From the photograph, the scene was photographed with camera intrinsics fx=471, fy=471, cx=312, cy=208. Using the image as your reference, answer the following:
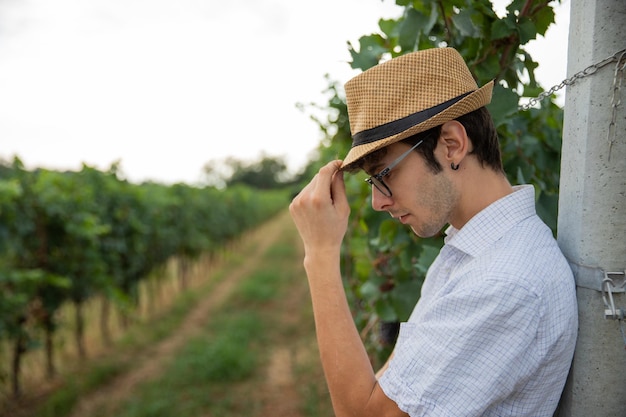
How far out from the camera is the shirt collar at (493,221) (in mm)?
1178

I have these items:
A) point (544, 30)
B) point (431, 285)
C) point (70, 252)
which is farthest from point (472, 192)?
point (70, 252)

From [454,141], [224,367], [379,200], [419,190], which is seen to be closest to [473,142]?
[454,141]

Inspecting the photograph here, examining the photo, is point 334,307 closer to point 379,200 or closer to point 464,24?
point 379,200

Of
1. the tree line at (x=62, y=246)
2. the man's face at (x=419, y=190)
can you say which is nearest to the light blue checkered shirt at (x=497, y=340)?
the man's face at (x=419, y=190)

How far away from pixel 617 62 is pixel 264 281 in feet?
37.4

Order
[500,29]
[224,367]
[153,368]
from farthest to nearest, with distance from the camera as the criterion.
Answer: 1. [153,368]
2. [224,367]
3. [500,29]

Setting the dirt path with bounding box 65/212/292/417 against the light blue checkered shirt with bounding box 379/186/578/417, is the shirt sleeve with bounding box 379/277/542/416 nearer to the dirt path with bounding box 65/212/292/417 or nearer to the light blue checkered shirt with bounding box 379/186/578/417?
the light blue checkered shirt with bounding box 379/186/578/417

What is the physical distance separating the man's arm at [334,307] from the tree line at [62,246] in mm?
3883

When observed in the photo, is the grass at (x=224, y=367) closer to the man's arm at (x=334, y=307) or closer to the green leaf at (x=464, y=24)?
the man's arm at (x=334, y=307)

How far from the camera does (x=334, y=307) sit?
125cm

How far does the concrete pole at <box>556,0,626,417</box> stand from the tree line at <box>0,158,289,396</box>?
4496mm

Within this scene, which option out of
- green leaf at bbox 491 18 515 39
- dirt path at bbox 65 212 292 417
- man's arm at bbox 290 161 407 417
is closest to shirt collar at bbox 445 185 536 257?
man's arm at bbox 290 161 407 417

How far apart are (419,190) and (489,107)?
0.54 metres

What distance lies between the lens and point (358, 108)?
4.35ft
